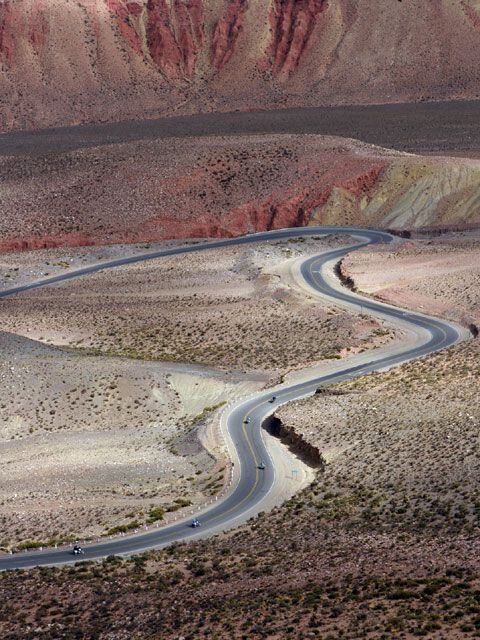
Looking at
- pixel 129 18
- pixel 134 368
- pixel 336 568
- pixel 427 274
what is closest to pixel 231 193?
pixel 427 274

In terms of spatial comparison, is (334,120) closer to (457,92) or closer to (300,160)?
(457,92)

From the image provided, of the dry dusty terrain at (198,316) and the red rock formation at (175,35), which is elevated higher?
the red rock formation at (175,35)

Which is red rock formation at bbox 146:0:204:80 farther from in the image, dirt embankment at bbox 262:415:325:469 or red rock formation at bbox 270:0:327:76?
dirt embankment at bbox 262:415:325:469

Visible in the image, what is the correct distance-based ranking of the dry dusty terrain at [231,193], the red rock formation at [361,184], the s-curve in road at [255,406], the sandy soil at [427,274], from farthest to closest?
the red rock formation at [361,184] < the dry dusty terrain at [231,193] < the sandy soil at [427,274] < the s-curve in road at [255,406]

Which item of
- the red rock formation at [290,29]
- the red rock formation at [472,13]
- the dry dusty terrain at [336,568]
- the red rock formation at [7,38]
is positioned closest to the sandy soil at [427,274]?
the dry dusty terrain at [336,568]

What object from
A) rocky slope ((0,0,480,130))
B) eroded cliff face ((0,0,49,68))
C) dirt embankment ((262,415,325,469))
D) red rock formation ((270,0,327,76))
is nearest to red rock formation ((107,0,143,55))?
rocky slope ((0,0,480,130))

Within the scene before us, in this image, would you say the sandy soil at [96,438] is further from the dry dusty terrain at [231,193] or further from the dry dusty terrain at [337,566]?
the dry dusty terrain at [231,193]
